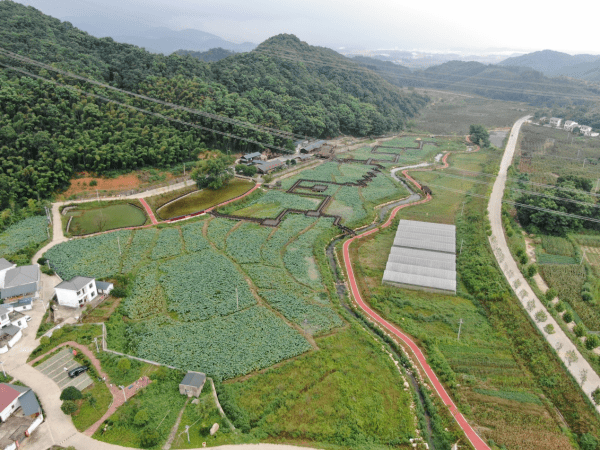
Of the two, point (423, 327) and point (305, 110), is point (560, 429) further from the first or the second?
point (305, 110)

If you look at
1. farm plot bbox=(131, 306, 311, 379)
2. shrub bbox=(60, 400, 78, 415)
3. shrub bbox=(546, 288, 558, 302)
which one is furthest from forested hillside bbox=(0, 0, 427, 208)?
shrub bbox=(546, 288, 558, 302)

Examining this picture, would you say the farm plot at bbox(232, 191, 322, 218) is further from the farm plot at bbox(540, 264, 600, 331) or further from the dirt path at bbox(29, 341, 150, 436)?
the farm plot at bbox(540, 264, 600, 331)

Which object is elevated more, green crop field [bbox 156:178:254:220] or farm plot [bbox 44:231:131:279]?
green crop field [bbox 156:178:254:220]

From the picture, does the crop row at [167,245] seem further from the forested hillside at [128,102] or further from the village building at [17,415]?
the village building at [17,415]

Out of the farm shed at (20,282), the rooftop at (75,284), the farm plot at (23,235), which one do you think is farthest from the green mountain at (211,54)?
the rooftop at (75,284)

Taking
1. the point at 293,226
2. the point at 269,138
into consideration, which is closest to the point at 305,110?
the point at 269,138

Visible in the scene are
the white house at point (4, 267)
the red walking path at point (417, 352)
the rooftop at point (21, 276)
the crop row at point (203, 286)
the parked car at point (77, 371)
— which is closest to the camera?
the red walking path at point (417, 352)

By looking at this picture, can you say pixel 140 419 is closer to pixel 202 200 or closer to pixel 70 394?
pixel 70 394
